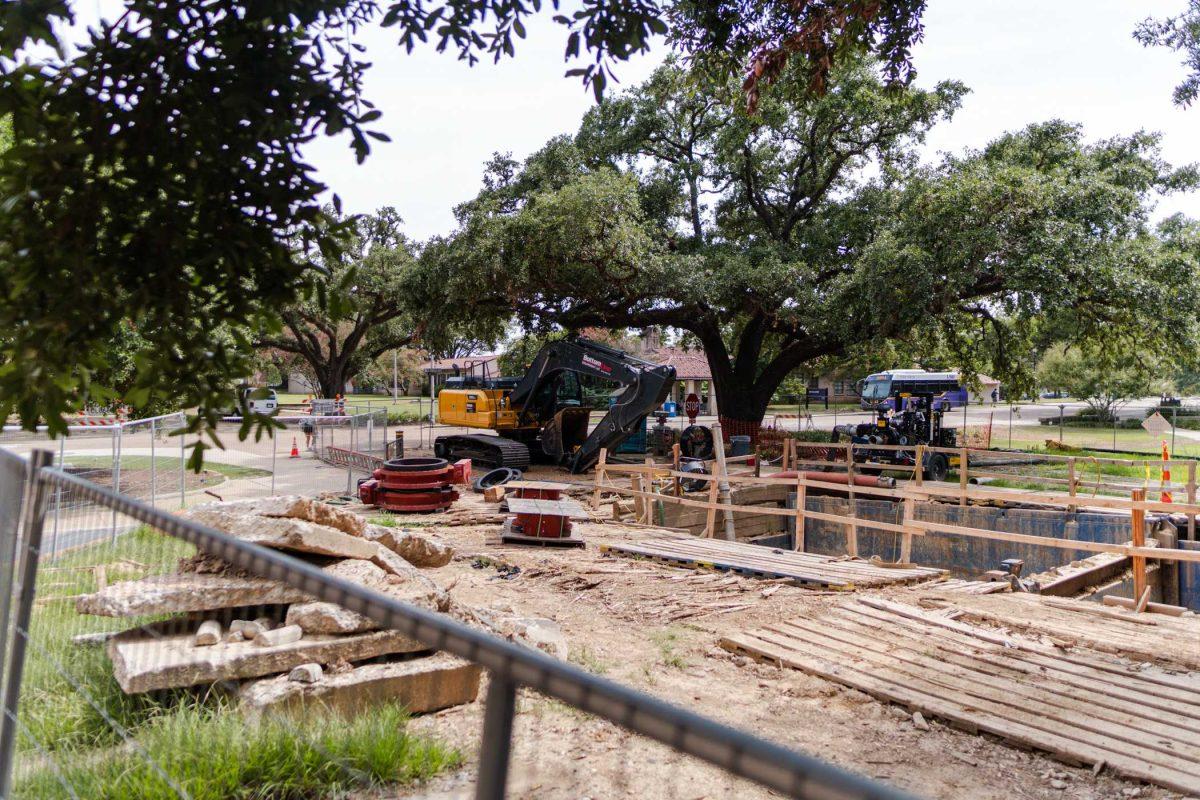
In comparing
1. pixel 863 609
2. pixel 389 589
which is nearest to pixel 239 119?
pixel 389 589

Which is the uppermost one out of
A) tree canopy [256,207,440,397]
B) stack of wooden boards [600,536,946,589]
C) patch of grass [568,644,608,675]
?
tree canopy [256,207,440,397]

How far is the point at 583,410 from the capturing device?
906 inches

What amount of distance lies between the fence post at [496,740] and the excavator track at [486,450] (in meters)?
20.1

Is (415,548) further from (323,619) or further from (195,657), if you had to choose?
(195,657)

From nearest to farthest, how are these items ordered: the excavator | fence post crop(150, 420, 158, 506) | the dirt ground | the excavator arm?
the dirt ground → fence post crop(150, 420, 158, 506) → the excavator arm → the excavator

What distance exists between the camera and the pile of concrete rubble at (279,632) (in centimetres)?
406

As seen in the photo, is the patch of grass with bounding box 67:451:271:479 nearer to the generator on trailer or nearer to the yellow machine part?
the yellow machine part

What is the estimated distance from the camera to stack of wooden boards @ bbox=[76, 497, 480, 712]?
4.06m

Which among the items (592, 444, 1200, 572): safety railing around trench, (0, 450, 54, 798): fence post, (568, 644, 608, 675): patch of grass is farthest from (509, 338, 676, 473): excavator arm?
(0, 450, 54, 798): fence post

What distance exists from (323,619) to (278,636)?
26cm

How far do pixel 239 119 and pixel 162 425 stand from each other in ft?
35.4

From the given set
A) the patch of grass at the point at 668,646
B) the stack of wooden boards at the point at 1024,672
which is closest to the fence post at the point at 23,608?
the patch of grass at the point at 668,646

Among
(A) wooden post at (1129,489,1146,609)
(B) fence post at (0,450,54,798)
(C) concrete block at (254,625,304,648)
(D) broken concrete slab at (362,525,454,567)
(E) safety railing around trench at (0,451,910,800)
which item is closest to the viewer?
(E) safety railing around trench at (0,451,910,800)

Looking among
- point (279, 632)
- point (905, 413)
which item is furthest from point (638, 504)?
point (905, 413)
